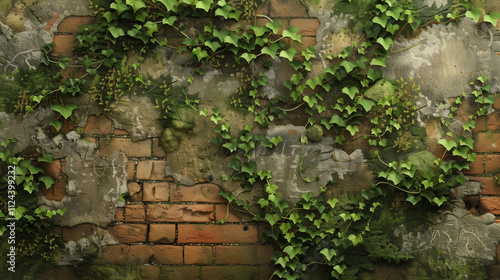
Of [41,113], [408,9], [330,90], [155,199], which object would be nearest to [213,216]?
[155,199]

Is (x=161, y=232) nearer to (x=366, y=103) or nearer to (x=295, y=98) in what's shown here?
(x=295, y=98)

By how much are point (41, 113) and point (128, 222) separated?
65 centimetres

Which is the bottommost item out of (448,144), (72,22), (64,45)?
(448,144)

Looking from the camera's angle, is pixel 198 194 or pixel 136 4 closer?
pixel 136 4

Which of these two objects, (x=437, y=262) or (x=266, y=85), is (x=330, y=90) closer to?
(x=266, y=85)

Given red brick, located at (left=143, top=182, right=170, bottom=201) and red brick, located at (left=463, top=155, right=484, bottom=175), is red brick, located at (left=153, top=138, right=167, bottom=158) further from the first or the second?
red brick, located at (left=463, top=155, right=484, bottom=175)

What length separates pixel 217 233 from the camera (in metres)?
1.91

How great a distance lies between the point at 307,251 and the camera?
6.26ft

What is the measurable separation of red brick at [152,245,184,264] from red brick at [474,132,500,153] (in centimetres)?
149

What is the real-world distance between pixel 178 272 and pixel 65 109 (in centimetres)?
93

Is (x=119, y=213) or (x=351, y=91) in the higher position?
(x=351, y=91)

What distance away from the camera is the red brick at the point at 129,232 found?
190cm

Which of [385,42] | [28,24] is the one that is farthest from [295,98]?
[28,24]

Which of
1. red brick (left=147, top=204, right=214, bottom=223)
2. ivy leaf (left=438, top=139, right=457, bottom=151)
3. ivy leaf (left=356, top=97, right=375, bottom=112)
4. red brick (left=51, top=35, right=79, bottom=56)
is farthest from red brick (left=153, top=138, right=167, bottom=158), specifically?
ivy leaf (left=438, top=139, right=457, bottom=151)
